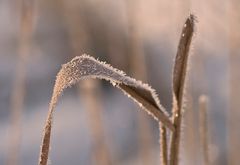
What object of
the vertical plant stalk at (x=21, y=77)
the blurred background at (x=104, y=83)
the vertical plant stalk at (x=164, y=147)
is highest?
the blurred background at (x=104, y=83)

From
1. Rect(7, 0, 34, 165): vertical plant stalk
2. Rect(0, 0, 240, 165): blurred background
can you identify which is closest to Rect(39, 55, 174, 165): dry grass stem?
Rect(7, 0, 34, 165): vertical plant stalk

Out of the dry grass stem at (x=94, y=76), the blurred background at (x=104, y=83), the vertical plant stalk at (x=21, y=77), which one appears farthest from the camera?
the blurred background at (x=104, y=83)

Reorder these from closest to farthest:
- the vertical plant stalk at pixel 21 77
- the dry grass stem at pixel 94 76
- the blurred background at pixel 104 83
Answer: the dry grass stem at pixel 94 76, the vertical plant stalk at pixel 21 77, the blurred background at pixel 104 83

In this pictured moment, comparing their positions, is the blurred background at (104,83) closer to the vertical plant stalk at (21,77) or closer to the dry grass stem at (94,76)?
Answer: the vertical plant stalk at (21,77)

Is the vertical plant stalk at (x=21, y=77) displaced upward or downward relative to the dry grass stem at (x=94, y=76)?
upward

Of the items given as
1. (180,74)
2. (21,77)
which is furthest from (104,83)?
(180,74)

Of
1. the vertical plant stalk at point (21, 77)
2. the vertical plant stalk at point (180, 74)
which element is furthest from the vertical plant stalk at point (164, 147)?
the vertical plant stalk at point (21, 77)

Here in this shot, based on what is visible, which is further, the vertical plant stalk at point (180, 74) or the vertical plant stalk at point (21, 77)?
the vertical plant stalk at point (21, 77)

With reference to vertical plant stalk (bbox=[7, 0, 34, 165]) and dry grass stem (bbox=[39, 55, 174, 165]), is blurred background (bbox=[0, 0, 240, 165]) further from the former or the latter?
dry grass stem (bbox=[39, 55, 174, 165])

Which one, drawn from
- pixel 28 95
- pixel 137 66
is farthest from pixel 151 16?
pixel 137 66
